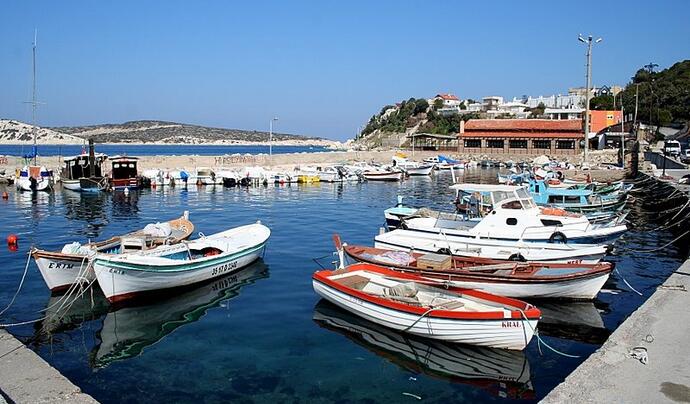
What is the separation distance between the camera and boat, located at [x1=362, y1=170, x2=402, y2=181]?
5981cm

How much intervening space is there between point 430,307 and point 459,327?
0.79 meters

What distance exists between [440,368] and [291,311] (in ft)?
16.8

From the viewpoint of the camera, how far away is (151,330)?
13945 mm

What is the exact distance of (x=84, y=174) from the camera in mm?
46781

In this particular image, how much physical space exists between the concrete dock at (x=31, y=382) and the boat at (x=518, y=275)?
917 cm

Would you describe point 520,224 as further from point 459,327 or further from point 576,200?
point 576,200

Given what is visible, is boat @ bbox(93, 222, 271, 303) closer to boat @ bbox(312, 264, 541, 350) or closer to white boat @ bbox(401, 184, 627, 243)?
boat @ bbox(312, 264, 541, 350)

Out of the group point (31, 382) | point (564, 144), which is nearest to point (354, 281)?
point (31, 382)

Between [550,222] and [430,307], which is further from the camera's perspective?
[550,222]

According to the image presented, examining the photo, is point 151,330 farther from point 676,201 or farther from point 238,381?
point 676,201

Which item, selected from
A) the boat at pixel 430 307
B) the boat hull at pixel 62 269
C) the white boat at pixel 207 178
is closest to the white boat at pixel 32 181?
the white boat at pixel 207 178

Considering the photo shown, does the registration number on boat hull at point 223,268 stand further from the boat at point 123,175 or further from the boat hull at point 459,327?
the boat at point 123,175

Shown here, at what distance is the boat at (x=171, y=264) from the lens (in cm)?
1491

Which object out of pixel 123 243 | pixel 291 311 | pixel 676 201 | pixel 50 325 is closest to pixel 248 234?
pixel 123 243
